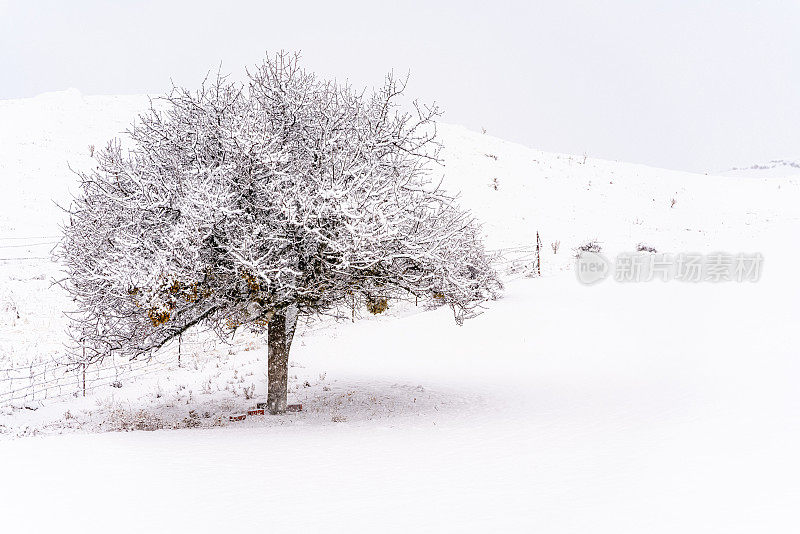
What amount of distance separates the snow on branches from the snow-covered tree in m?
0.04

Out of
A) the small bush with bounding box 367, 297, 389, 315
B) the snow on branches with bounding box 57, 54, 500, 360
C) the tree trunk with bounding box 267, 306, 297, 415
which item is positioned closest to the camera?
the snow on branches with bounding box 57, 54, 500, 360

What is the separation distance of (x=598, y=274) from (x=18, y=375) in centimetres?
2226

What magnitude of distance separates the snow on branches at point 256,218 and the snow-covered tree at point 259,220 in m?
0.04

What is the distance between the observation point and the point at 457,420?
36.2 ft

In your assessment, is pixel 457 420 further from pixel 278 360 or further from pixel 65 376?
pixel 65 376

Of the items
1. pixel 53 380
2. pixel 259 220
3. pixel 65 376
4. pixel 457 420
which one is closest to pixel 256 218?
pixel 259 220

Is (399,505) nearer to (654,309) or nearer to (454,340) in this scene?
(454,340)

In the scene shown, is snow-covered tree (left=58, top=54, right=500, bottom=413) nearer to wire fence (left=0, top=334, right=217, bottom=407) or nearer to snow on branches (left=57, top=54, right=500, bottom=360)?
snow on branches (left=57, top=54, right=500, bottom=360)

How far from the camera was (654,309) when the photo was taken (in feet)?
68.2

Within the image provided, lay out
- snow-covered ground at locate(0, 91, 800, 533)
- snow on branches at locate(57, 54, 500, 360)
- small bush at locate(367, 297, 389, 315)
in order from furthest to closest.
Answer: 1. small bush at locate(367, 297, 389, 315)
2. snow on branches at locate(57, 54, 500, 360)
3. snow-covered ground at locate(0, 91, 800, 533)

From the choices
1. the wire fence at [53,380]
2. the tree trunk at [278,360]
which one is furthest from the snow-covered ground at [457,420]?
the tree trunk at [278,360]

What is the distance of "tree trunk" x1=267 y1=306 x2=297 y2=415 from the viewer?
1221cm

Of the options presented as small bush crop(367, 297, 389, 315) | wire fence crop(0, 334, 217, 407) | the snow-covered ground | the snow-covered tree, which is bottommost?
wire fence crop(0, 334, 217, 407)

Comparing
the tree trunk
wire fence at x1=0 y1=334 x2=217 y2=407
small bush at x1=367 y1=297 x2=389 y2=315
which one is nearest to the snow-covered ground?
wire fence at x1=0 y1=334 x2=217 y2=407
